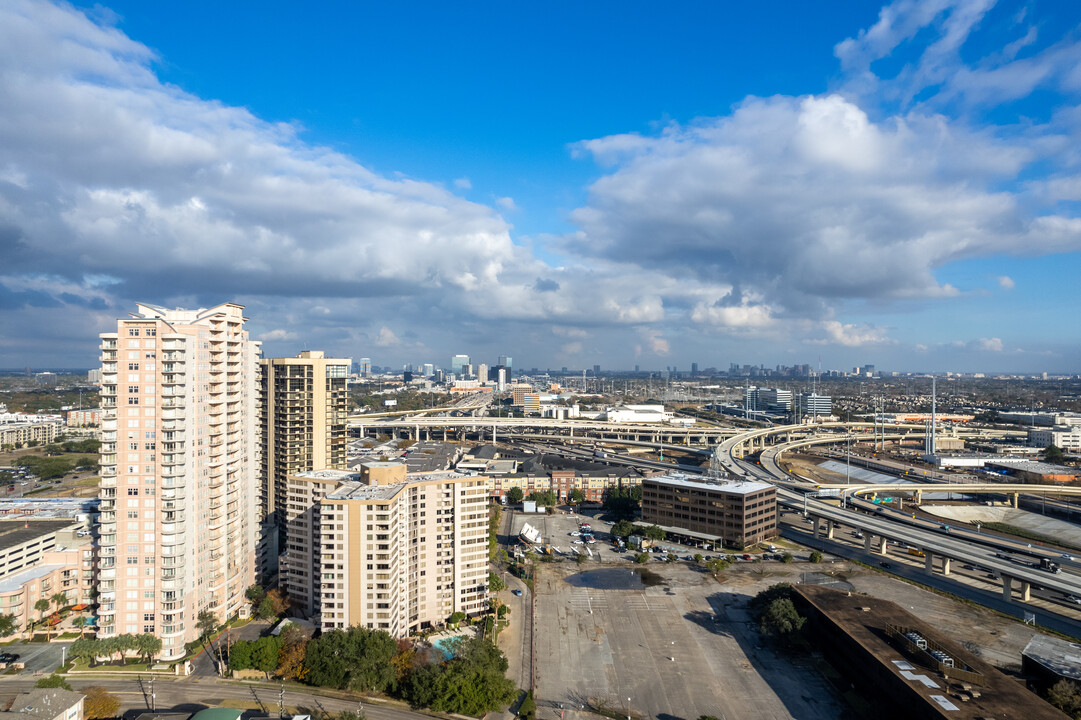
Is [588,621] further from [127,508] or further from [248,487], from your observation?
[127,508]

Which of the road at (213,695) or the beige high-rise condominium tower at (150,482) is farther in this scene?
the beige high-rise condominium tower at (150,482)

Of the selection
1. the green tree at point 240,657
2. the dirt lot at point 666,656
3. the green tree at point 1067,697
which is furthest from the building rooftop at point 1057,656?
the green tree at point 240,657

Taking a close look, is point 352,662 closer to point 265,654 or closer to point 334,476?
point 265,654

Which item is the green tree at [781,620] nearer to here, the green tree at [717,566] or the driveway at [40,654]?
the green tree at [717,566]

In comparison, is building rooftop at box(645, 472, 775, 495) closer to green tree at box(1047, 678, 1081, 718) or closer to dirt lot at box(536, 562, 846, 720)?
dirt lot at box(536, 562, 846, 720)

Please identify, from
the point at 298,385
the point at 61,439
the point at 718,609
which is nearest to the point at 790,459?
the point at 718,609

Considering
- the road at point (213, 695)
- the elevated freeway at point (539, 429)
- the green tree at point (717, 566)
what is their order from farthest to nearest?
the elevated freeway at point (539, 429)
the green tree at point (717, 566)
the road at point (213, 695)
